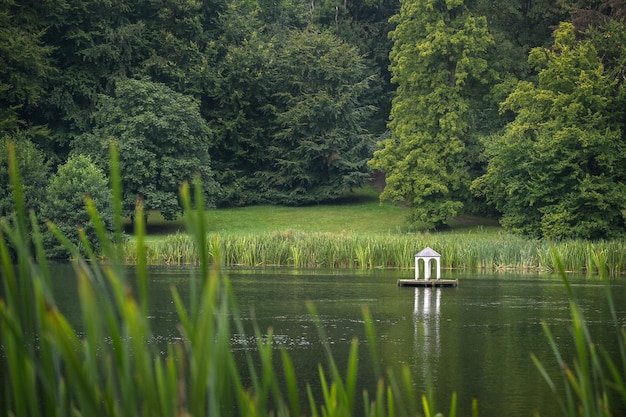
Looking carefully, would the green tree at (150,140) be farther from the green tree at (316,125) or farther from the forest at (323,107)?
the green tree at (316,125)

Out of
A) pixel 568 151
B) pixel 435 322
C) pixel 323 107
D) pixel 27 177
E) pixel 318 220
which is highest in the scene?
pixel 323 107

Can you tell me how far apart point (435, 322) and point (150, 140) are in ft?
92.2

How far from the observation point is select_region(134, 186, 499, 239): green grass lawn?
4466 cm

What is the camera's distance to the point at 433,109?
148 feet

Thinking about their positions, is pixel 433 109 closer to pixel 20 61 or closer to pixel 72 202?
pixel 72 202

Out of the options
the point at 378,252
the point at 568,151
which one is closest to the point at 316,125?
the point at 568,151

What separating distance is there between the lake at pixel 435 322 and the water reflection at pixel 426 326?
0.7 inches

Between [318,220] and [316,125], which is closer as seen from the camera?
[318,220]

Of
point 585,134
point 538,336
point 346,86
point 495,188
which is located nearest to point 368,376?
point 538,336

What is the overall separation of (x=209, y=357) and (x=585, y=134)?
123 ft

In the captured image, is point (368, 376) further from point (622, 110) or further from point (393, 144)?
point (393, 144)

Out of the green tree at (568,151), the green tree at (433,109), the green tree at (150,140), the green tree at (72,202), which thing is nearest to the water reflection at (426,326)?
the green tree at (72,202)

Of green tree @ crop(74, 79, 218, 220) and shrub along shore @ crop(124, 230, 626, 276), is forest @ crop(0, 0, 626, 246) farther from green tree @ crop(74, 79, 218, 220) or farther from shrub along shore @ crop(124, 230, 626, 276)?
shrub along shore @ crop(124, 230, 626, 276)

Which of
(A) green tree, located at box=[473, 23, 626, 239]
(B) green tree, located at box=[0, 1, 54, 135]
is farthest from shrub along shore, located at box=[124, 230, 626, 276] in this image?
(B) green tree, located at box=[0, 1, 54, 135]
